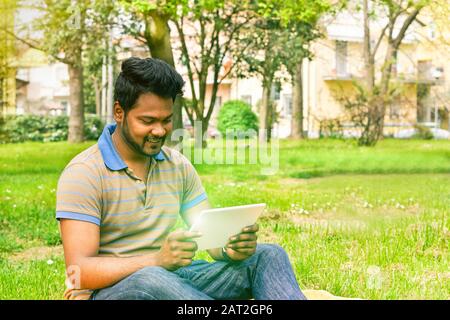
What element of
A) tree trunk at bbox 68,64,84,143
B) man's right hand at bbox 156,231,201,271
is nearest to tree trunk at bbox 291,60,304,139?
tree trunk at bbox 68,64,84,143

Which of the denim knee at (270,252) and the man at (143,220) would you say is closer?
the man at (143,220)

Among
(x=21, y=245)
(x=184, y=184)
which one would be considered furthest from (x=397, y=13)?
(x=184, y=184)

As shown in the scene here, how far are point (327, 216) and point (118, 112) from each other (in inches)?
93.0

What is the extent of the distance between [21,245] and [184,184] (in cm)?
162

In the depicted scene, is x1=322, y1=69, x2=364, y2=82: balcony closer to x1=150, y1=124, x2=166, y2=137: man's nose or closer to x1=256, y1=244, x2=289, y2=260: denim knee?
x1=256, y1=244, x2=289, y2=260: denim knee

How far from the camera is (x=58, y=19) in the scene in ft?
19.6

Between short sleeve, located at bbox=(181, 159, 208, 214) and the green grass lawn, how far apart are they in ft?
2.74

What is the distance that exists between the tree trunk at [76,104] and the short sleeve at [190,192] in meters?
5.00

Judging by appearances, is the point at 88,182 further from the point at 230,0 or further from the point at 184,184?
the point at 230,0

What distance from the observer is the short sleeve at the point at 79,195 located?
1.32m

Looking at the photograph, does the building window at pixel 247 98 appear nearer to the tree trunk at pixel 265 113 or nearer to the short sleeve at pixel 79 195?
the tree trunk at pixel 265 113

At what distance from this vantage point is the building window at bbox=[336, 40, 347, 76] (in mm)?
6739

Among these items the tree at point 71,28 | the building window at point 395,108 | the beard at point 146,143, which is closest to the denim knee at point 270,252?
the beard at point 146,143

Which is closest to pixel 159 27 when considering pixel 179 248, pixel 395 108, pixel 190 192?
pixel 395 108
